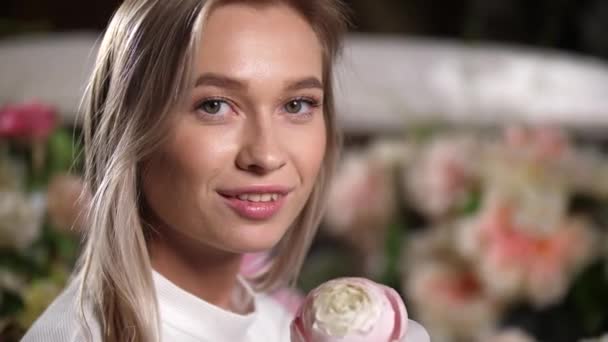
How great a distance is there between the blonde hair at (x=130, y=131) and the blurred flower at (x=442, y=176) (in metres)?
0.61

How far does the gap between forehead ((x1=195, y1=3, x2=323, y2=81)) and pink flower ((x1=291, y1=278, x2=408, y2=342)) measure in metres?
0.15

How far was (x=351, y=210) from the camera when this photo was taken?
1.39 m

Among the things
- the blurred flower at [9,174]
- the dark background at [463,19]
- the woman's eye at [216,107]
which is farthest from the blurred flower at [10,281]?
the dark background at [463,19]

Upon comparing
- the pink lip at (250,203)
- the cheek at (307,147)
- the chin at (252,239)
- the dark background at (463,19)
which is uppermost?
the cheek at (307,147)

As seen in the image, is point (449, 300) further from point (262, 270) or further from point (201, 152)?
point (201, 152)

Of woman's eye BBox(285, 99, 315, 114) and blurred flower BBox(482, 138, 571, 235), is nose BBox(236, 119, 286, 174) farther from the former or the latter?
blurred flower BBox(482, 138, 571, 235)

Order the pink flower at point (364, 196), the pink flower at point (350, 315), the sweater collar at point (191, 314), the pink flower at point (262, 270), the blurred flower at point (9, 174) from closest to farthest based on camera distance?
the pink flower at point (350, 315) < the sweater collar at point (191, 314) < the pink flower at point (262, 270) < the blurred flower at point (9, 174) < the pink flower at point (364, 196)

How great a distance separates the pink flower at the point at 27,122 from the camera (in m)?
1.18

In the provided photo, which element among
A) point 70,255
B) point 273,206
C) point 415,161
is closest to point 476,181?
point 415,161

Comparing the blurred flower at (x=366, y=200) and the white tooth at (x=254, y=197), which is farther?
the blurred flower at (x=366, y=200)

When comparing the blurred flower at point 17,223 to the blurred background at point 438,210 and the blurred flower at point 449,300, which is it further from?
the blurred flower at point 449,300

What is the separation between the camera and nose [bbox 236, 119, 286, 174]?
0.64m

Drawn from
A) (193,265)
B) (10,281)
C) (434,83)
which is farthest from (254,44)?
(434,83)

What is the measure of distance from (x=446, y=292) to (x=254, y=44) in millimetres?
676
